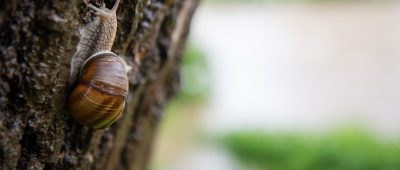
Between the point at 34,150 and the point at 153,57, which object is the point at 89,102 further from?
the point at 153,57

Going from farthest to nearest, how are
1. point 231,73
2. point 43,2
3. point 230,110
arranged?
1. point 231,73
2. point 230,110
3. point 43,2

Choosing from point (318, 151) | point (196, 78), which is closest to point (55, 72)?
point (318, 151)

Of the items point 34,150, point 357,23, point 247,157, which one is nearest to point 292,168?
point 247,157

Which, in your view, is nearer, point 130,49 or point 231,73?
point 130,49

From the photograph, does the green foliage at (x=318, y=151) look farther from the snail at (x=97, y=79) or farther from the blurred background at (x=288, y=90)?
the snail at (x=97, y=79)

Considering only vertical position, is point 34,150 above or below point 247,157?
above

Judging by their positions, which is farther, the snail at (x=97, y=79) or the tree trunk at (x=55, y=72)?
the snail at (x=97, y=79)

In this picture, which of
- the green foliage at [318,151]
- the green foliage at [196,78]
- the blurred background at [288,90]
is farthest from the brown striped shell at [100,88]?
the green foliage at [196,78]
